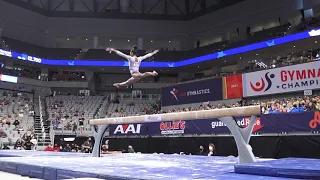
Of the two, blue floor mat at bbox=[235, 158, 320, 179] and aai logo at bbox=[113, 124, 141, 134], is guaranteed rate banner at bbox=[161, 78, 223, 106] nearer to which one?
aai logo at bbox=[113, 124, 141, 134]

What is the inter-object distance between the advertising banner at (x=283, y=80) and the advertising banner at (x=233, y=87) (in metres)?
0.39

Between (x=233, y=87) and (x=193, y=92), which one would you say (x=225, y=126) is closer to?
(x=233, y=87)

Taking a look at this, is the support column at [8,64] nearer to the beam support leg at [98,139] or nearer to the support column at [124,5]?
the support column at [124,5]

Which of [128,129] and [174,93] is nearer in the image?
[128,129]

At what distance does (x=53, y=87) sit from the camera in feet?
117

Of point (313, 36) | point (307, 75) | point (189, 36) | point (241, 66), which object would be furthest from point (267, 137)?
point (189, 36)

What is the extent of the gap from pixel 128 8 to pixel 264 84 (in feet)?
76.2

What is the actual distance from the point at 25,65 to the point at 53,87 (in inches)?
159

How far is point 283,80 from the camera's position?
19.0 m

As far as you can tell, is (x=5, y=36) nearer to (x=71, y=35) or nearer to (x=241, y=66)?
(x=71, y=35)

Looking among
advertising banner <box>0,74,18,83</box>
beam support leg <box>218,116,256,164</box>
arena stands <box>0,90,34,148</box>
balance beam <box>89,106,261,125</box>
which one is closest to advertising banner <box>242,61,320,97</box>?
balance beam <box>89,106,261,125</box>

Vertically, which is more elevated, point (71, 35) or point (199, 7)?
point (199, 7)

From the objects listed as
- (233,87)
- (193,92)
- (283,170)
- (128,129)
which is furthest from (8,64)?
(283,170)

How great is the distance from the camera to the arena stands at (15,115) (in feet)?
69.7
